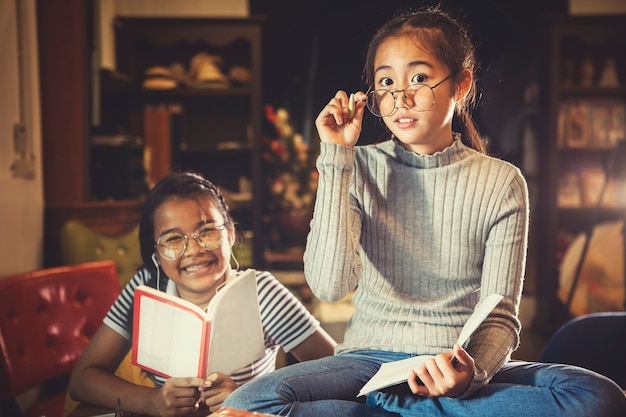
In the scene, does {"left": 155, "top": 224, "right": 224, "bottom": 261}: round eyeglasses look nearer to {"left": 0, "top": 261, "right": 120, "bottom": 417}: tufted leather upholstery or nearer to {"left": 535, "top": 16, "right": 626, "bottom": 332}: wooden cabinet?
{"left": 0, "top": 261, "right": 120, "bottom": 417}: tufted leather upholstery

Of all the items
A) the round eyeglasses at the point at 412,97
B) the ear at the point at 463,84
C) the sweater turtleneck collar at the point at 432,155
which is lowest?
the sweater turtleneck collar at the point at 432,155

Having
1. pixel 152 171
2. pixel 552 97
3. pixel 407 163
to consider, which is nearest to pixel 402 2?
pixel 407 163

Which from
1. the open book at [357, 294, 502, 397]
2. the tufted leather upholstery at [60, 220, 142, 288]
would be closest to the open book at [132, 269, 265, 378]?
the open book at [357, 294, 502, 397]

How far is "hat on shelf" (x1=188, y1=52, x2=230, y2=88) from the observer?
3.55m

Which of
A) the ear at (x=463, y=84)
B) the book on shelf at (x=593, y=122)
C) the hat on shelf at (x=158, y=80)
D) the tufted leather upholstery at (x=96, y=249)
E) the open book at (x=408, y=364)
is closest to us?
the open book at (x=408, y=364)

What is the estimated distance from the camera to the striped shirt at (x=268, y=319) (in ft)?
3.60

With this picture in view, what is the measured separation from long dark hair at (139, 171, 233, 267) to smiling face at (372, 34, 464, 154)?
12.7 inches

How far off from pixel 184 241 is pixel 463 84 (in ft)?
1.65

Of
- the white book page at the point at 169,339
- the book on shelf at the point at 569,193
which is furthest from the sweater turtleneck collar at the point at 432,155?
the book on shelf at the point at 569,193

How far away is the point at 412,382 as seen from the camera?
83 centimetres

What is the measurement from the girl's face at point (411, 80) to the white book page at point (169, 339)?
0.42 metres

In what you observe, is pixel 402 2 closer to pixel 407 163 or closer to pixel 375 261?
pixel 407 163

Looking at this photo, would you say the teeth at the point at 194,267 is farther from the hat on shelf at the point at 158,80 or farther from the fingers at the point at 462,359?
the hat on shelf at the point at 158,80

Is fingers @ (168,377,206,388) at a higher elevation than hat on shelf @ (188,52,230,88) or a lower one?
lower
